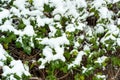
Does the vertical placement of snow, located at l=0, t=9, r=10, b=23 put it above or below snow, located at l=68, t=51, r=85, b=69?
above

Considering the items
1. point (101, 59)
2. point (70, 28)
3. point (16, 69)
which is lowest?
point (101, 59)

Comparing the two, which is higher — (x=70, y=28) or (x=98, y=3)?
(x=98, y=3)

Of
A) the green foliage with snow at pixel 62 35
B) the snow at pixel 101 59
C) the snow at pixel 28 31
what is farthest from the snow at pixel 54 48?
the snow at pixel 101 59

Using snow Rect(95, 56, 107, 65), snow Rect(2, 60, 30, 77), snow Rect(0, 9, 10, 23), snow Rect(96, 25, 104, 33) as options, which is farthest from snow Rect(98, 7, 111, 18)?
snow Rect(2, 60, 30, 77)

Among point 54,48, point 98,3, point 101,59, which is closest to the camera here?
point 54,48

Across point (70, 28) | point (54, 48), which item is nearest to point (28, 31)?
point (54, 48)

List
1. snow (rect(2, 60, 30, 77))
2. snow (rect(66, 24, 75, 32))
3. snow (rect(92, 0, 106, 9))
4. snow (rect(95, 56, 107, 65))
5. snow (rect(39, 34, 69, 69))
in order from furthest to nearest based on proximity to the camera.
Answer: snow (rect(92, 0, 106, 9))
snow (rect(66, 24, 75, 32))
snow (rect(95, 56, 107, 65))
snow (rect(39, 34, 69, 69))
snow (rect(2, 60, 30, 77))

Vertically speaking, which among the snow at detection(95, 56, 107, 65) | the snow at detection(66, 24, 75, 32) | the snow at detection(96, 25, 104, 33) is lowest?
the snow at detection(95, 56, 107, 65)

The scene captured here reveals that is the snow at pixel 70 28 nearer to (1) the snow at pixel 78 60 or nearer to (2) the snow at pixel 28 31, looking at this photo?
(1) the snow at pixel 78 60

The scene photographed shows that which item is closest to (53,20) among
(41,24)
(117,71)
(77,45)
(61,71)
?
(41,24)

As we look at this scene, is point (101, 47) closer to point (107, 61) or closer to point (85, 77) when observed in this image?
point (107, 61)

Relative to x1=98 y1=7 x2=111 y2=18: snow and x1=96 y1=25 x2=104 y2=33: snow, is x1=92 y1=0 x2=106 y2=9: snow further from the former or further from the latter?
x1=96 y1=25 x2=104 y2=33: snow

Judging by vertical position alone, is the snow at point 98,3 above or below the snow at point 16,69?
above

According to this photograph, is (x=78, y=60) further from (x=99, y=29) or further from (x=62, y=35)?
(x=99, y=29)
